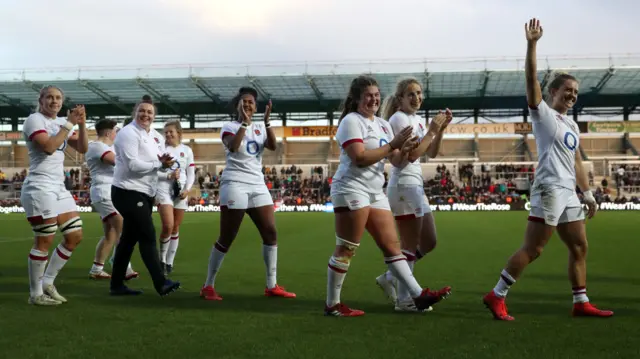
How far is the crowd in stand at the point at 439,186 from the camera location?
110 feet

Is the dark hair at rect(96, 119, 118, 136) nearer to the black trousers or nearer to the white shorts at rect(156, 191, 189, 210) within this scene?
the white shorts at rect(156, 191, 189, 210)

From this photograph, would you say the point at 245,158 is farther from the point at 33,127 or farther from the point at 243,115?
the point at 33,127

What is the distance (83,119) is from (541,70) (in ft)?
132

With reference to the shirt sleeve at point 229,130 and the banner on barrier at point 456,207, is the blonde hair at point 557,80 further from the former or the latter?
the banner on barrier at point 456,207

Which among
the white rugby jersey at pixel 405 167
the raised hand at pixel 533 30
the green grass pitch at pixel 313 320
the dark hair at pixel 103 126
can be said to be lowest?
the green grass pitch at pixel 313 320

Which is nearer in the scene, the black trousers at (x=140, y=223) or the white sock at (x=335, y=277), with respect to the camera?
the white sock at (x=335, y=277)

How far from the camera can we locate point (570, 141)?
467 cm

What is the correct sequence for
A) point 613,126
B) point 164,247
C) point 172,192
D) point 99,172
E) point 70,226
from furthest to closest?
1. point 613,126
2. point 172,192
3. point 164,247
4. point 99,172
5. point 70,226

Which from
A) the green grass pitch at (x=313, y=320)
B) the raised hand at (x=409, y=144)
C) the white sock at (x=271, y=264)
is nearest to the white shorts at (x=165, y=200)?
the green grass pitch at (x=313, y=320)

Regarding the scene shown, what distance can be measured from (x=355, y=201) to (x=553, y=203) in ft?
4.88

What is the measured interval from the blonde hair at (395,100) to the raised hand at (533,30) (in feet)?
3.79

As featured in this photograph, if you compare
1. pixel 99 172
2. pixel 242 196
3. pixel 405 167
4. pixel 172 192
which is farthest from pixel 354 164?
→ pixel 99 172

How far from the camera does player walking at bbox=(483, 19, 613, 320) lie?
4512 mm

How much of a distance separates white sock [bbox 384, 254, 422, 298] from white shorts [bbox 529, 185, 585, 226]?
1.03 meters
